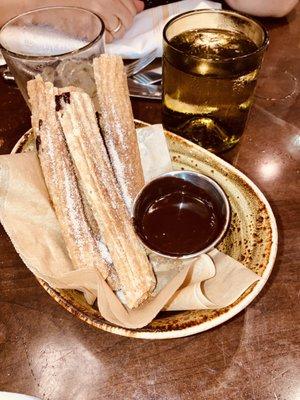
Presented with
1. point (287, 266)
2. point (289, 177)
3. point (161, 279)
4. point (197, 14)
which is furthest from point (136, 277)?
point (197, 14)

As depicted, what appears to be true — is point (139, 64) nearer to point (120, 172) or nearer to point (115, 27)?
point (115, 27)

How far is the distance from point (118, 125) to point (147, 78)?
401 millimetres

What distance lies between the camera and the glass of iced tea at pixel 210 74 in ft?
3.02

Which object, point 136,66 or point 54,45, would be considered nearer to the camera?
point 54,45

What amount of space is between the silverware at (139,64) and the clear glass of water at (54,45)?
183 mm

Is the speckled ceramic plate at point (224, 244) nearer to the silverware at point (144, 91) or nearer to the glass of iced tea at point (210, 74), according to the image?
the glass of iced tea at point (210, 74)

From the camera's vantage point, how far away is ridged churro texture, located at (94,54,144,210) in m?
0.89

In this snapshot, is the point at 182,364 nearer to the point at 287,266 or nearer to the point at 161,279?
the point at 161,279

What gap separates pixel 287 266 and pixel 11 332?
591 mm

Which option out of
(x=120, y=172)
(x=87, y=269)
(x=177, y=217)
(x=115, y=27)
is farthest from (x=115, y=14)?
(x=87, y=269)

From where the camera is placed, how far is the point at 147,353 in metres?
0.74

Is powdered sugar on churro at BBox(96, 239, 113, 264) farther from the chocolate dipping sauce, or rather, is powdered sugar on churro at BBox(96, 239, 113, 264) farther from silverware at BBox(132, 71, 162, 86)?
silverware at BBox(132, 71, 162, 86)

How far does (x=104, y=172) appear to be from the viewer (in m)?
0.85

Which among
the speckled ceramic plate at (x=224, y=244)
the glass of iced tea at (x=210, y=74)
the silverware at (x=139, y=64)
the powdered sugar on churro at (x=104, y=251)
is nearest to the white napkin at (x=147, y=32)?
the silverware at (x=139, y=64)
